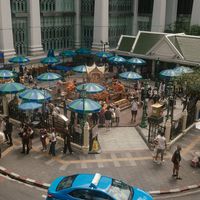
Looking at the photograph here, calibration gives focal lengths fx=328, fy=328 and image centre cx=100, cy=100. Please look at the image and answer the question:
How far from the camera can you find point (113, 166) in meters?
16.9

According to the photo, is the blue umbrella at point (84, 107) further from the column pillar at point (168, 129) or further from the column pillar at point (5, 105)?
the column pillar at point (5, 105)

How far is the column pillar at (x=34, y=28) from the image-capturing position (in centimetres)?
3759

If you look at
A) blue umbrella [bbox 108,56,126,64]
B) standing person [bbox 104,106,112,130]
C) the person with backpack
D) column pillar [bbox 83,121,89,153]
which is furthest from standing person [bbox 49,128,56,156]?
blue umbrella [bbox 108,56,126,64]

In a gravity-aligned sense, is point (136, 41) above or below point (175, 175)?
above

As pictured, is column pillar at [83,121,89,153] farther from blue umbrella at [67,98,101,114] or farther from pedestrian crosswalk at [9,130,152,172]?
blue umbrella at [67,98,101,114]

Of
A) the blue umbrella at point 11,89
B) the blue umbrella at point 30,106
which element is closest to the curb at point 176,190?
the blue umbrella at point 30,106

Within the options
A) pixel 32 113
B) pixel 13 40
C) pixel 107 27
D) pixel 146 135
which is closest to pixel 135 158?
pixel 146 135

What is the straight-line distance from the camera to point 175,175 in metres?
16.1

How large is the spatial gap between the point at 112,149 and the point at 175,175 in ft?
13.6

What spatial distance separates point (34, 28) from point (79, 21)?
8801 millimetres

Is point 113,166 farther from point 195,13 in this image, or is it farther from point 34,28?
point 195,13

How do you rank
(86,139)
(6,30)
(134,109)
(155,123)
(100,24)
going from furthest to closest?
1. (100,24)
2. (6,30)
3. (134,109)
4. (155,123)
5. (86,139)

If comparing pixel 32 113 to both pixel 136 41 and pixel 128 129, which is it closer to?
pixel 128 129

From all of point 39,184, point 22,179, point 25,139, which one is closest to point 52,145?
point 25,139
